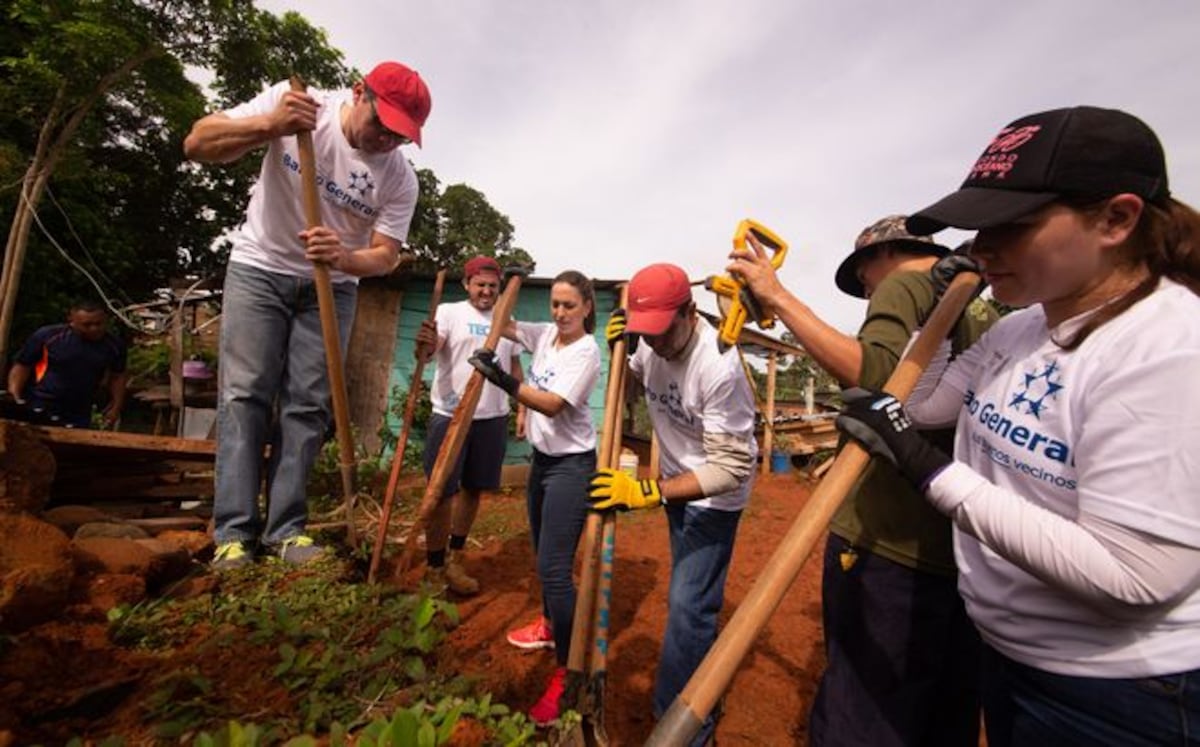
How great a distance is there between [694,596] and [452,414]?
233cm

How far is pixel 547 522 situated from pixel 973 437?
2.02 meters

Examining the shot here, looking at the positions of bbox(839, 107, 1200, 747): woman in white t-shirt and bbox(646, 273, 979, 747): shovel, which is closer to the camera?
bbox(839, 107, 1200, 747): woman in white t-shirt

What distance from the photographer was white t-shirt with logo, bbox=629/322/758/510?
239 centimetres

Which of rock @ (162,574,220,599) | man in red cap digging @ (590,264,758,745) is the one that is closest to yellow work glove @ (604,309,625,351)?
man in red cap digging @ (590,264,758,745)

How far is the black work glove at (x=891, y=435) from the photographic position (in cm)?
126

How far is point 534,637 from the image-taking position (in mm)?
3400

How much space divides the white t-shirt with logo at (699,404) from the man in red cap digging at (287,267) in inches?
62.6

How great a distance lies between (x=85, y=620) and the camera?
1729 mm

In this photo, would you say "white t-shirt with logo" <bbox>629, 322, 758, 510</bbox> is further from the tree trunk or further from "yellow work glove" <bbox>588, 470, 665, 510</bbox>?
the tree trunk

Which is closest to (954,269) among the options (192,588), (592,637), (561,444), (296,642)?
(592,637)

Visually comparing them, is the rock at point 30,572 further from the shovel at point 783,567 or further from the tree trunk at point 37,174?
the tree trunk at point 37,174

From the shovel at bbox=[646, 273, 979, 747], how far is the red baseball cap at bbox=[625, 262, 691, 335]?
42.1 inches

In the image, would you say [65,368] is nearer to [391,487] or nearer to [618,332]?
[391,487]

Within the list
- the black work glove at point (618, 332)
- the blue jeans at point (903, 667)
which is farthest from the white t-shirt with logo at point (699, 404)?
the blue jeans at point (903, 667)
